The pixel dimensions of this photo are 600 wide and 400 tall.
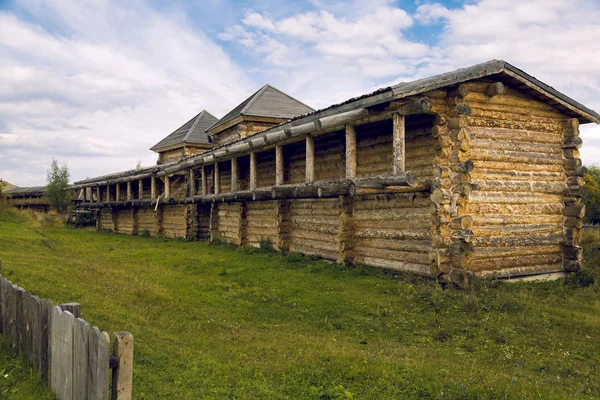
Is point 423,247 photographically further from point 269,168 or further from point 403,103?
point 269,168

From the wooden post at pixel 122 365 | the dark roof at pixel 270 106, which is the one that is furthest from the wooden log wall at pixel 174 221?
the wooden post at pixel 122 365

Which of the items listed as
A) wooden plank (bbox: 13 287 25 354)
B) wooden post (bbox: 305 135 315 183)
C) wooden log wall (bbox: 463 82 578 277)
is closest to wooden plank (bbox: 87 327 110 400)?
wooden plank (bbox: 13 287 25 354)

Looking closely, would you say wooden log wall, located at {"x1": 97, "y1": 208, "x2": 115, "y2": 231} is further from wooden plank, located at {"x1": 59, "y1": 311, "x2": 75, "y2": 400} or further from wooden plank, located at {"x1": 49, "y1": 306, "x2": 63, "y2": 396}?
wooden plank, located at {"x1": 59, "y1": 311, "x2": 75, "y2": 400}

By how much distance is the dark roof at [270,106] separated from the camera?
25781 mm

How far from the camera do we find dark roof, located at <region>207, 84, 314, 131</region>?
1015 inches

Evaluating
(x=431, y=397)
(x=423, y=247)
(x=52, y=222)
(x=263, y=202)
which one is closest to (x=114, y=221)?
(x=52, y=222)

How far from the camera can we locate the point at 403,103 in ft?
34.1

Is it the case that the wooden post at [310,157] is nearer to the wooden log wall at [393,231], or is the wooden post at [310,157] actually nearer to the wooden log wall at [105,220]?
the wooden log wall at [393,231]

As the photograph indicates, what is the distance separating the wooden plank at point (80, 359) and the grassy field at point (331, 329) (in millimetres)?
858

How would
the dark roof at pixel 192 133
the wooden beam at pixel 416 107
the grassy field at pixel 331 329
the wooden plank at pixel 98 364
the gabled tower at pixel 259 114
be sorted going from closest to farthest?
the wooden plank at pixel 98 364 → the grassy field at pixel 331 329 → the wooden beam at pixel 416 107 → the gabled tower at pixel 259 114 → the dark roof at pixel 192 133

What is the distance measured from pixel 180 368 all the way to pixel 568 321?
7118mm

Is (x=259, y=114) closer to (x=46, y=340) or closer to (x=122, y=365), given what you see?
(x=46, y=340)

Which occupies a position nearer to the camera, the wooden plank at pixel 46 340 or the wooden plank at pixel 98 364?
the wooden plank at pixel 98 364

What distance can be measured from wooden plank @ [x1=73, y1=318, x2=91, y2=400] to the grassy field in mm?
858
